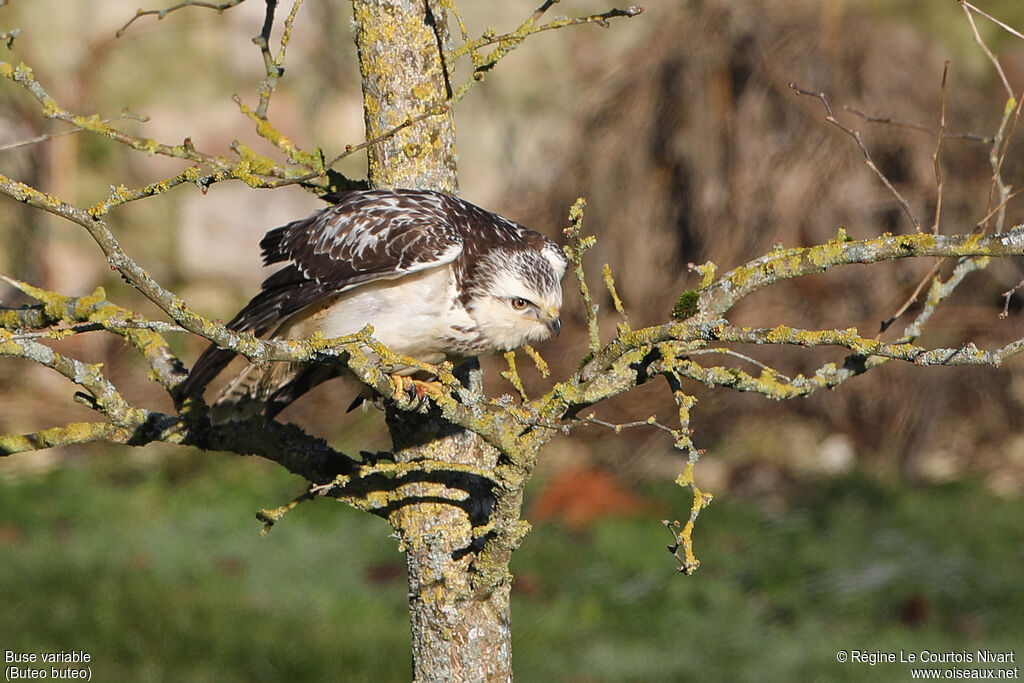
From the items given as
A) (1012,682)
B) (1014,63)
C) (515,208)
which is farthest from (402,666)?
(1014,63)

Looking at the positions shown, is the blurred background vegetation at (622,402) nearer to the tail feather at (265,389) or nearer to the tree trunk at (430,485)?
the tail feather at (265,389)

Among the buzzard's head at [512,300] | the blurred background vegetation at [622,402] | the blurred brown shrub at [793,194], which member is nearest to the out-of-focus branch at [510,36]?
the buzzard's head at [512,300]

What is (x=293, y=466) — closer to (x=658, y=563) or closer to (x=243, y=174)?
(x=243, y=174)

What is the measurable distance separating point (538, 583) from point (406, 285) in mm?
3179

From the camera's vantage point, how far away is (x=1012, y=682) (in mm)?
5559

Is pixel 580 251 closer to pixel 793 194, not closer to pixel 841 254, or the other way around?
pixel 841 254

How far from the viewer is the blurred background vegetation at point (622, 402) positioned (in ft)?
20.6

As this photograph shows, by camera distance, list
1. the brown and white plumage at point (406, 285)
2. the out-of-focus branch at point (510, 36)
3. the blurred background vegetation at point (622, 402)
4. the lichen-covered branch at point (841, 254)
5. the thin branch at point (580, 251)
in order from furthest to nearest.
Result: the blurred background vegetation at point (622, 402) < the brown and white plumage at point (406, 285) < the out-of-focus branch at point (510, 36) < the thin branch at point (580, 251) < the lichen-covered branch at point (841, 254)

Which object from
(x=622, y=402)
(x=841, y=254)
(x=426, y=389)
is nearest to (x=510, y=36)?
(x=426, y=389)

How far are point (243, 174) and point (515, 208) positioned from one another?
20.5ft

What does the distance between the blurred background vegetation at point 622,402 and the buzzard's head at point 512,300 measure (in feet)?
7.83

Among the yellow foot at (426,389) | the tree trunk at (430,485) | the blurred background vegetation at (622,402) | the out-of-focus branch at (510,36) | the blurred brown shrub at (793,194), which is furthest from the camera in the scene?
the blurred brown shrub at (793,194)

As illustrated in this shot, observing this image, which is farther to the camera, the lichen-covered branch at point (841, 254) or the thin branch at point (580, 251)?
the thin branch at point (580, 251)

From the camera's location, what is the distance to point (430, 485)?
143 inches
